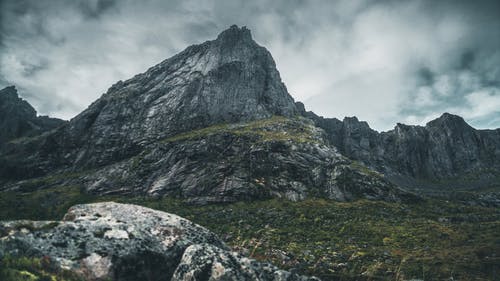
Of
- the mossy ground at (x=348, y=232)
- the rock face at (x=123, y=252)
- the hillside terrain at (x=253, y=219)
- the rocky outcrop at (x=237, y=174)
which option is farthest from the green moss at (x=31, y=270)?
the rocky outcrop at (x=237, y=174)

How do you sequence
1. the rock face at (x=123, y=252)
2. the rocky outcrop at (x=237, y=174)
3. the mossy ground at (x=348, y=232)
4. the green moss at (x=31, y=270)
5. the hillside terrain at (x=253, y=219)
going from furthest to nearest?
the rocky outcrop at (x=237, y=174) < the mossy ground at (x=348, y=232) < the hillside terrain at (x=253, y=219) < the rock face at (x=123, y=252) < the green moss at (x=31, y=270)

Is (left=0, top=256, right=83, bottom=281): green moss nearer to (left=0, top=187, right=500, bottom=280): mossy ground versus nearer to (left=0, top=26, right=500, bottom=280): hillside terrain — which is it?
(left=0, top=26, right=500, bottom=280): hillside terrain

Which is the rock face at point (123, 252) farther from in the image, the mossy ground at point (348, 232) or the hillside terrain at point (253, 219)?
the mossy ground at point (348, 232)

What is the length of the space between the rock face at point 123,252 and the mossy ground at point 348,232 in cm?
2265

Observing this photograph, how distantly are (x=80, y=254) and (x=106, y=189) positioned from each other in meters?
154

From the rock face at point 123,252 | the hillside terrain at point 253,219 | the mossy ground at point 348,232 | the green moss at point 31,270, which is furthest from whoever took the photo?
the mossy ground at point 348,232

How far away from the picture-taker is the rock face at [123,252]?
2387 centimetres

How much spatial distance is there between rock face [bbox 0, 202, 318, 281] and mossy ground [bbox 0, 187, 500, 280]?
2265 centimetres

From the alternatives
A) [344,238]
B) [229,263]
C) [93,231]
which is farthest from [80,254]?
[344,238]

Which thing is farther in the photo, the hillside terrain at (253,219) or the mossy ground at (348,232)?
the mossy ground at (348,232)

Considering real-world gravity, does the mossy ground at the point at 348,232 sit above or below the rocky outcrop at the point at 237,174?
below

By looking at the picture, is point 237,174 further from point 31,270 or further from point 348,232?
point 31,270

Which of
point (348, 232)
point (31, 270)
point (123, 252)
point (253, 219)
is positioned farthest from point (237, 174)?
point (31, 270)

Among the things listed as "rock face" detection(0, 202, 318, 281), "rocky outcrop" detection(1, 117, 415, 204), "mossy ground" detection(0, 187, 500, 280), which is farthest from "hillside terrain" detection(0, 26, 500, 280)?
"rocky outcrop" detection(1, 117, 415, 204)
